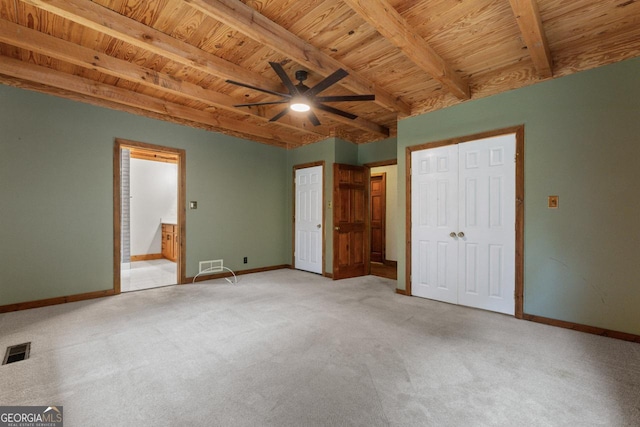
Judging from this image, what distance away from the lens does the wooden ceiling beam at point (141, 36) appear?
7.06 ft

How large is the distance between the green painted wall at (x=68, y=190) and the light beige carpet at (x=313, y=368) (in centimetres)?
56

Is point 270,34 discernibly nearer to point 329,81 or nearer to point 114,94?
point 329,81

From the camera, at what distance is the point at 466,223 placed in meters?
3.60

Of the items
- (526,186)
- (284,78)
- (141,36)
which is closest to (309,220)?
(284,78)

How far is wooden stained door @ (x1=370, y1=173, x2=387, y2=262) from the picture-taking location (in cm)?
712

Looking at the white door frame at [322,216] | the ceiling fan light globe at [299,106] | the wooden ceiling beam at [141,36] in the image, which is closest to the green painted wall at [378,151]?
the white door frame at [322,216]

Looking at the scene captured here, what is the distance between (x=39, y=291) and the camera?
3473 mm

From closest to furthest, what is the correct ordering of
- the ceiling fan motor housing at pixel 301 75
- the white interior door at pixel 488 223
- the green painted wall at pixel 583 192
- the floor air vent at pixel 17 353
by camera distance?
the floor air vent at pixel 17 353, the green painted wall at pixel 583 192, the ceiling fan motor housing at pixel 301 75, the white interior door at pixel 488 223

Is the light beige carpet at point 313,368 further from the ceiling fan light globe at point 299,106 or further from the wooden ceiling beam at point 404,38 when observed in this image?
the wooden ceiling beam at point 404,38

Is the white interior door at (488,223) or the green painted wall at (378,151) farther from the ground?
the green painted wall at (378,151)

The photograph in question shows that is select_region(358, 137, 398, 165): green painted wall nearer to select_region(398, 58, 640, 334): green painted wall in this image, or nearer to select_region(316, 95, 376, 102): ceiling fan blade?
select_region(398, 58, 640, 334): green painted wall

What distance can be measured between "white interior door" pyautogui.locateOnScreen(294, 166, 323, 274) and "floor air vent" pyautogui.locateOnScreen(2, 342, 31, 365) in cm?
398

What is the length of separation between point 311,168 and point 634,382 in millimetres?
4950

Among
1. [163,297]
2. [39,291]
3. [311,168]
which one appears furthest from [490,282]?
[39,291]
